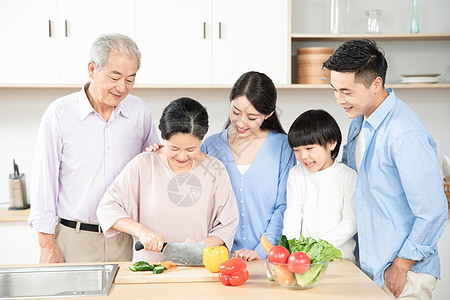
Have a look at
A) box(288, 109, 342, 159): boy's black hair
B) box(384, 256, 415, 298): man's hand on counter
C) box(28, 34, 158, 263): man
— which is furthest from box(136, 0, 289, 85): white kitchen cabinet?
box(384, 256, 415, 298): man's hand on counter

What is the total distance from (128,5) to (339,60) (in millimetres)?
1721

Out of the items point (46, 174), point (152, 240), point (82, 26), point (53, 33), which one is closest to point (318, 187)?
point (152, 240)

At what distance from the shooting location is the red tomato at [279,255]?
60.7 inches

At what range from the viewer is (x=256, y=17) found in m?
3.16

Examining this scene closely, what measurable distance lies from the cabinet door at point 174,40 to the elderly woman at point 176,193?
1.34 metres

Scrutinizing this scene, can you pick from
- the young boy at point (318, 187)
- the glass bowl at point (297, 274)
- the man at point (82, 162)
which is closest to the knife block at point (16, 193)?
the man at point (82, 162)

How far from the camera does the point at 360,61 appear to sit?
181 centimetres

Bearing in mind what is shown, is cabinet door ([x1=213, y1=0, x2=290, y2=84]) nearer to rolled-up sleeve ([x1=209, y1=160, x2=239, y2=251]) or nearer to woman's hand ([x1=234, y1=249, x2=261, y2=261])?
rolled-up sleeve ([x1=209, y1=160, x2=239, y2=251])

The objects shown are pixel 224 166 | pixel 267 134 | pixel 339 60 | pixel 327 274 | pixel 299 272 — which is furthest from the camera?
pixel 267 134

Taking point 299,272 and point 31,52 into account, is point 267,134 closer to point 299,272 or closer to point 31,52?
point 299,272

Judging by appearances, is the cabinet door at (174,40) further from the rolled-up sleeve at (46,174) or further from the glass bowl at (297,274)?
the glass bowl at (297,274)

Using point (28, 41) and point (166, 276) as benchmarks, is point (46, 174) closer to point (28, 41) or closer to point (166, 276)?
point (166, 276)

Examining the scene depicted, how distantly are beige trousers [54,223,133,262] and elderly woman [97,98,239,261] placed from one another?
0.24 meters

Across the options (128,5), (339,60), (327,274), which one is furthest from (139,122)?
(128,5)
